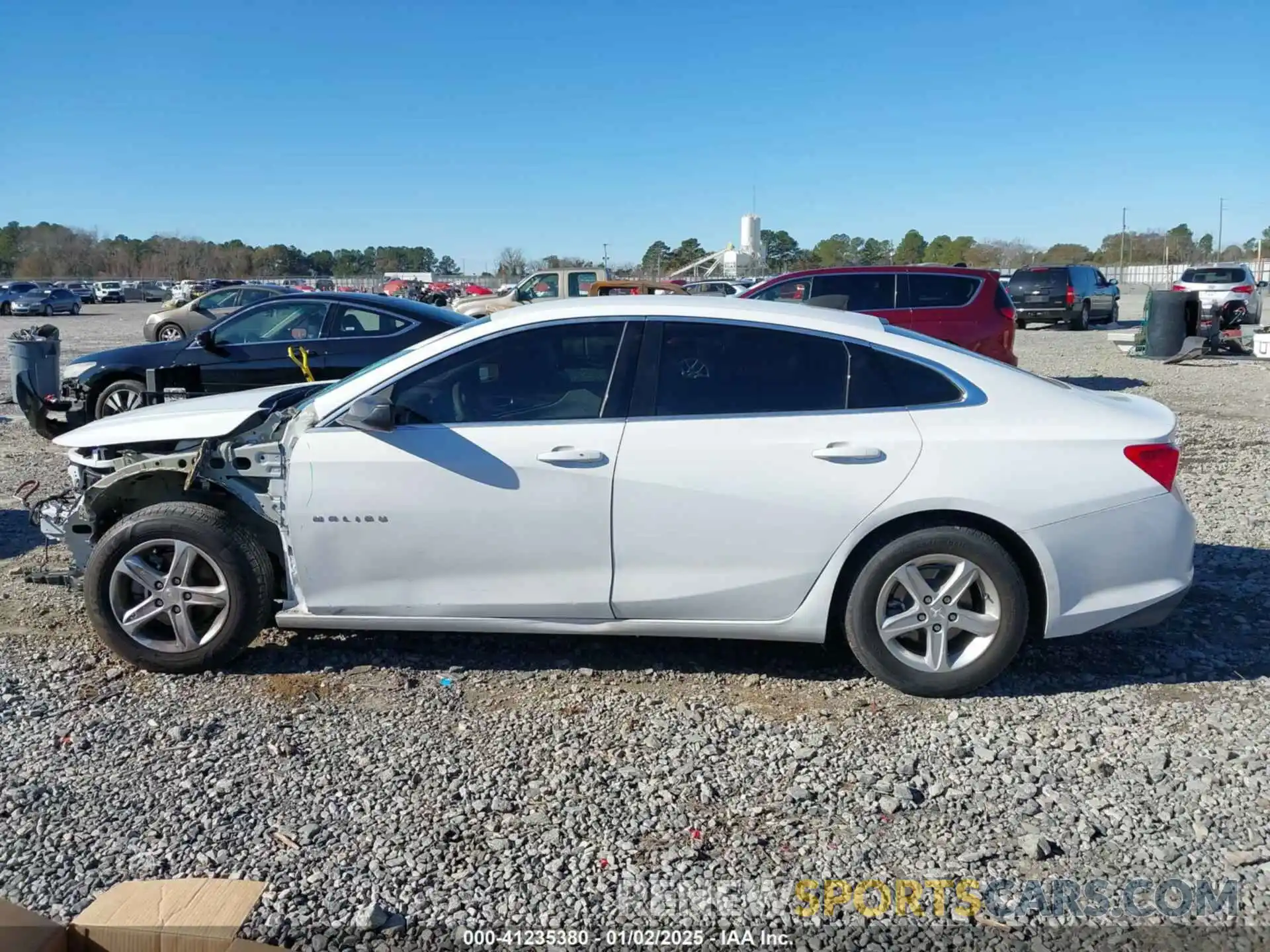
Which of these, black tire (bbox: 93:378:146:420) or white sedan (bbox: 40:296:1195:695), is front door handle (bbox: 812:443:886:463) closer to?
white sedan (bbox: 40:296:1195:695)

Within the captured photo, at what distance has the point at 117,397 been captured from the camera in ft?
33.9

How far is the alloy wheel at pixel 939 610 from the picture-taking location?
4188 millimetres

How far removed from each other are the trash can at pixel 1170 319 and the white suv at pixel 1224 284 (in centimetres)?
482

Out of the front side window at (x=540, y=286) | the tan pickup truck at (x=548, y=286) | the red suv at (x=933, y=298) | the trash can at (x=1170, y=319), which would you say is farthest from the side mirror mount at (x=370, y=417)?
the front side window at (x=540, y=286)

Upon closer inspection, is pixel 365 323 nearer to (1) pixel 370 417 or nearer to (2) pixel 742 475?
(1) pixel 370 417

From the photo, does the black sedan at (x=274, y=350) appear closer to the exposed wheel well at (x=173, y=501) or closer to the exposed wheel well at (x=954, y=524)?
the exposed wheel well at (x=173, y=501)

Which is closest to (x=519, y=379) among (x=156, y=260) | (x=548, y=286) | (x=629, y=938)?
(x=629, y=938)

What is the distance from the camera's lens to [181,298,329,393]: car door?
10117 millimetres

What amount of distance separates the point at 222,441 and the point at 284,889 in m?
2.11

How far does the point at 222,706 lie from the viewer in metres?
4.27

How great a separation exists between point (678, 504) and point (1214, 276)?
25.2m

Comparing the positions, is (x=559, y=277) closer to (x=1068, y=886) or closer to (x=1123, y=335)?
(x=1123, y=335)

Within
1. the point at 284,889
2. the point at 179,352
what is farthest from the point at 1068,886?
the point at 179,352

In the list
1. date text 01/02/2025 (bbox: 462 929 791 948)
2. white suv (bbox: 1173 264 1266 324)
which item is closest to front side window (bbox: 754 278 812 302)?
date text 01/02/2025 (bbox: 462 929 791 948)
